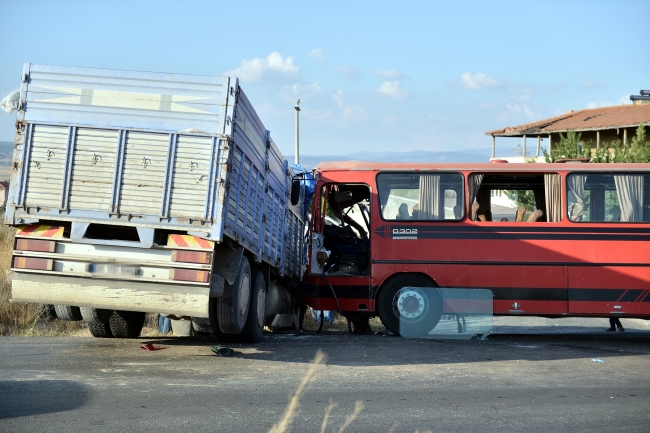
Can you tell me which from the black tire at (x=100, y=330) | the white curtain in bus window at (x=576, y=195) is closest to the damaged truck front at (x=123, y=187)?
the black tire at (x=100, y=330)

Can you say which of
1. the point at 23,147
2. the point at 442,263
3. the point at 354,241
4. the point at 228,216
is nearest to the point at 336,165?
the point at 354,241

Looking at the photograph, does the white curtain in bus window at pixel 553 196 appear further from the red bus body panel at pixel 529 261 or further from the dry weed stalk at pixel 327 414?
the dry weed stalk at pixel 327 414

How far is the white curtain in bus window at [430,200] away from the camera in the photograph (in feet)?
43.3

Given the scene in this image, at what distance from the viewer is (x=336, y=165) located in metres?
13.7

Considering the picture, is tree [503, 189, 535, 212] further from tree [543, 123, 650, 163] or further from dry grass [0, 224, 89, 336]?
tree [543, 123, 650, 163]

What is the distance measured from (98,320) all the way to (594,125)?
3725 cm

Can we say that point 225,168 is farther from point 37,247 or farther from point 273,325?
point 273,325

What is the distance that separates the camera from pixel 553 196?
1316 centimetres

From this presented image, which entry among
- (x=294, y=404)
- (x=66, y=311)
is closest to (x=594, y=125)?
(x=66, y=311)

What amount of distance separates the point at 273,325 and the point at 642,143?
63.6 feet

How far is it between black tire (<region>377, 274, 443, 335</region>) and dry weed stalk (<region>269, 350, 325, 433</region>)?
3578 millimetres

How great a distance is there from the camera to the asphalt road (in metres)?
6.38

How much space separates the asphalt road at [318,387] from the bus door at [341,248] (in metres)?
1.62

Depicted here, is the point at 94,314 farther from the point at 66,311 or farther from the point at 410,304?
the point at 410,304
